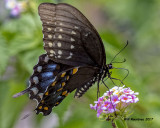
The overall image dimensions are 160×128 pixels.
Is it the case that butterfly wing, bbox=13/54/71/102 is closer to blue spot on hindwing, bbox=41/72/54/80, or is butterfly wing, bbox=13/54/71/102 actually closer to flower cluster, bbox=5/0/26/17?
blue spot on hindwing, bbox=41/72/54/80

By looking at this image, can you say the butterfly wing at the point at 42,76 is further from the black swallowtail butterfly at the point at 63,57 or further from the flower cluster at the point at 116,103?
the flower cluster at the point at 116,103

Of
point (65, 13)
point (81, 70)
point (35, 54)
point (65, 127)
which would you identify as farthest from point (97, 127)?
point (65, 13)

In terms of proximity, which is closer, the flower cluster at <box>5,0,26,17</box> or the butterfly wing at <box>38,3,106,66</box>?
the butterfly wing at <box>38,3,106,66</box>

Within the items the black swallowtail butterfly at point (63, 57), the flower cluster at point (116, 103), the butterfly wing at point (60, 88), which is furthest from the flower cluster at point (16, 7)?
the flower cluster at point (116, 103)

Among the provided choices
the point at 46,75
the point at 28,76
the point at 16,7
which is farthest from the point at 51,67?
the point at 16,7

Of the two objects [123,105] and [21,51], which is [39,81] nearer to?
[21,51]

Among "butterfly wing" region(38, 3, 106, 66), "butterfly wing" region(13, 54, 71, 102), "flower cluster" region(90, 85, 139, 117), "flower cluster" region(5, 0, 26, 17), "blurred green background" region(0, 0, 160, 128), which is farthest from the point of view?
"flower cluster" region(5, 0, 26, 17)

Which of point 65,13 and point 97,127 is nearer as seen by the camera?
point 65,13

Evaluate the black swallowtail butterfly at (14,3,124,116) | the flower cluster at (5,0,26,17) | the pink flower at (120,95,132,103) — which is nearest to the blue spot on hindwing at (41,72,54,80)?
the black swallowtail butterfly at (14,3,124,116)
